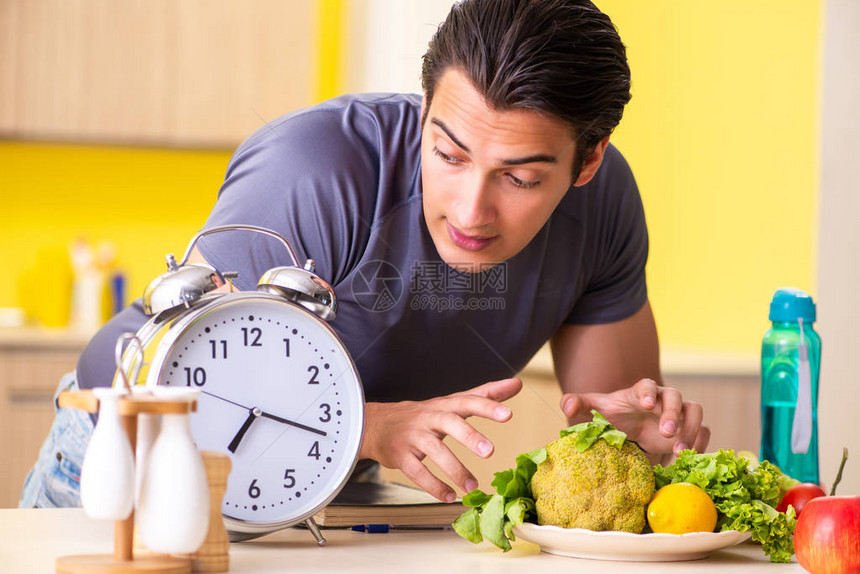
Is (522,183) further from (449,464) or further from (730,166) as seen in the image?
(730,166)

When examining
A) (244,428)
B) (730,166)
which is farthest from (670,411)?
(730,166)

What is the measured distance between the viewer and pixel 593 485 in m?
0.81

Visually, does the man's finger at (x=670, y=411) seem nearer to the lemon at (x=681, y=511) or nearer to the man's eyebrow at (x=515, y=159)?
the lemon at (x=681, y=511)

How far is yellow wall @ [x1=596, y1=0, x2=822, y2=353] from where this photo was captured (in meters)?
2.25

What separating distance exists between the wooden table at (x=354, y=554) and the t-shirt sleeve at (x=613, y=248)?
55 centimetres

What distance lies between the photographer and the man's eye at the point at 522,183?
108cm

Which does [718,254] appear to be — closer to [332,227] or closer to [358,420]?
[332,227]

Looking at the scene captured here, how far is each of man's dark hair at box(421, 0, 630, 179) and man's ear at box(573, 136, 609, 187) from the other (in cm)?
5

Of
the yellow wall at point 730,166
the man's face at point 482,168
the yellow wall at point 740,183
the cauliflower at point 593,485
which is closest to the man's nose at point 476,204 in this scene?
the man's face at point 482,168

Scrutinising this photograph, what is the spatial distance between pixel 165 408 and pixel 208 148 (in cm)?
242

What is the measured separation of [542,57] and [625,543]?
0.54 m

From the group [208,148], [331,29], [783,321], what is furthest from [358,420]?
[331,29]

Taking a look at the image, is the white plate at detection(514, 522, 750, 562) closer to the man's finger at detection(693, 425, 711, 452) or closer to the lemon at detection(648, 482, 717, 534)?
the lemon at detection(648, 482, 717, 534)

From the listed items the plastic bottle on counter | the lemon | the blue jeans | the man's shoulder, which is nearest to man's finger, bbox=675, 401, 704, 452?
the lemon
